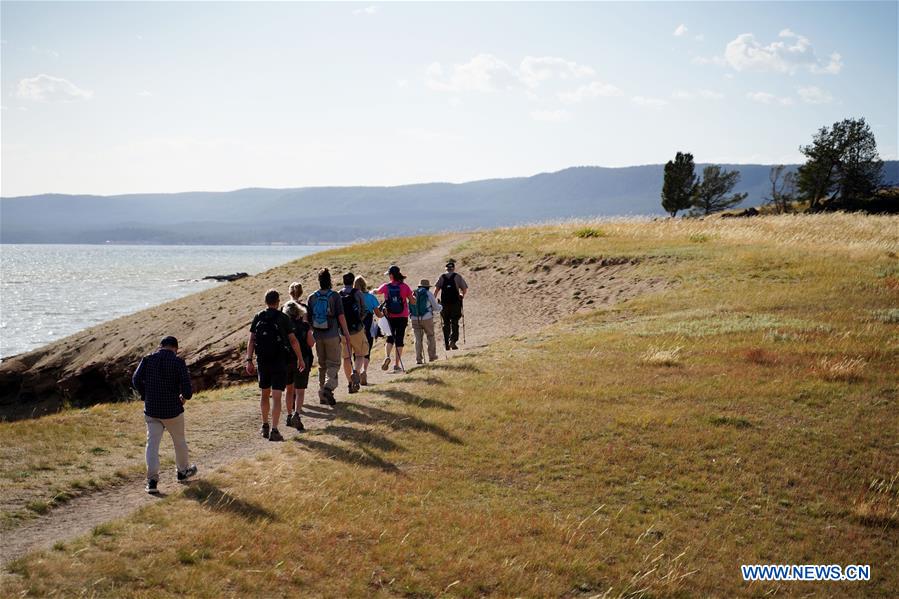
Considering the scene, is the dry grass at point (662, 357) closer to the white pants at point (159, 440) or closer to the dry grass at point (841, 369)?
the dry grass at point (841, 369)

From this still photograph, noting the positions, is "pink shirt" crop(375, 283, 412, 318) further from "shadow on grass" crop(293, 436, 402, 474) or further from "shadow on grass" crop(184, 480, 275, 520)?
"shadow on grass" crop(184, 480, 275, 520)

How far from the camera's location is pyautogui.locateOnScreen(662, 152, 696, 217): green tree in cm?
8306

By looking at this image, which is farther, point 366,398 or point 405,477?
point 366,398

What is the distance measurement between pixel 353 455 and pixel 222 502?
276cm

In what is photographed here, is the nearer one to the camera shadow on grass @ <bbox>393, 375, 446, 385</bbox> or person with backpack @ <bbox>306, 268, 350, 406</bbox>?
person with backpack @ <bbox>306, 268, 350, 406</bbox>

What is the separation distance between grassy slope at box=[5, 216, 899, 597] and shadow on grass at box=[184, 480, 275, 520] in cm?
3

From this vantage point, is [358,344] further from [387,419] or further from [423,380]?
[387,419]

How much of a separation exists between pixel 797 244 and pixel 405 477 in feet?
102

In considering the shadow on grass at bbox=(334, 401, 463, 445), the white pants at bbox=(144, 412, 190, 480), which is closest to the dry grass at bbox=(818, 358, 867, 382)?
the shadow on grass at bbox=(334, 401, 463, 445)

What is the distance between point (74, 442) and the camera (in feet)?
45.9

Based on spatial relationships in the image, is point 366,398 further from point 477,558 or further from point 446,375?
point 477,558

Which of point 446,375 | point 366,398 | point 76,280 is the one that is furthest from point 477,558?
point 76,280

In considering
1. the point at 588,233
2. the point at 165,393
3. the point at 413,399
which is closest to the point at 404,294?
the point at 413,399

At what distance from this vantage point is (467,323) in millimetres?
31156
